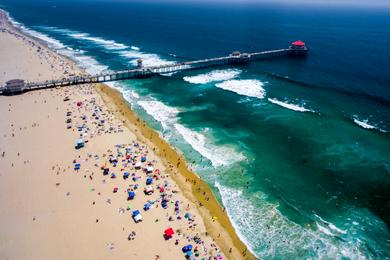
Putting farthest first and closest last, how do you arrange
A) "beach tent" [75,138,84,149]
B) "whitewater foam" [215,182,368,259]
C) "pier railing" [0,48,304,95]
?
"pier railing" [0,48,304,95], "beach tent" [75,138,84,149], "whitewater foam" [215,182,368,259]

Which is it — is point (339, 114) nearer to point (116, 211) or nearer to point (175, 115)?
point (175, 115)

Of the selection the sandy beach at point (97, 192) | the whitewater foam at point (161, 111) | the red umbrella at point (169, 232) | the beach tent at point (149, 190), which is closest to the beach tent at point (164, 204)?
the sandy beach at point (97, 192)

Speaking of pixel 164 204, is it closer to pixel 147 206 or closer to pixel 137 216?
pixel 147 206

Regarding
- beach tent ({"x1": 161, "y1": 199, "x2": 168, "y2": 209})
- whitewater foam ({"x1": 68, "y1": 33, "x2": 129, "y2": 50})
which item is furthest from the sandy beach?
whitewater foam ({"x1": 68, "y1": 33, "x2": 129, "y2": 50})

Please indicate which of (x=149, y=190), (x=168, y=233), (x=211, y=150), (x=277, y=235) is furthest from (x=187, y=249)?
(x=211, y=150)

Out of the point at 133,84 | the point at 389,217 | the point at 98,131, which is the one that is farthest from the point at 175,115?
the point at 389,217

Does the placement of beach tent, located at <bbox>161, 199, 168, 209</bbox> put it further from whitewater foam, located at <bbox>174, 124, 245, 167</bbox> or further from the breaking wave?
the breaking wave
